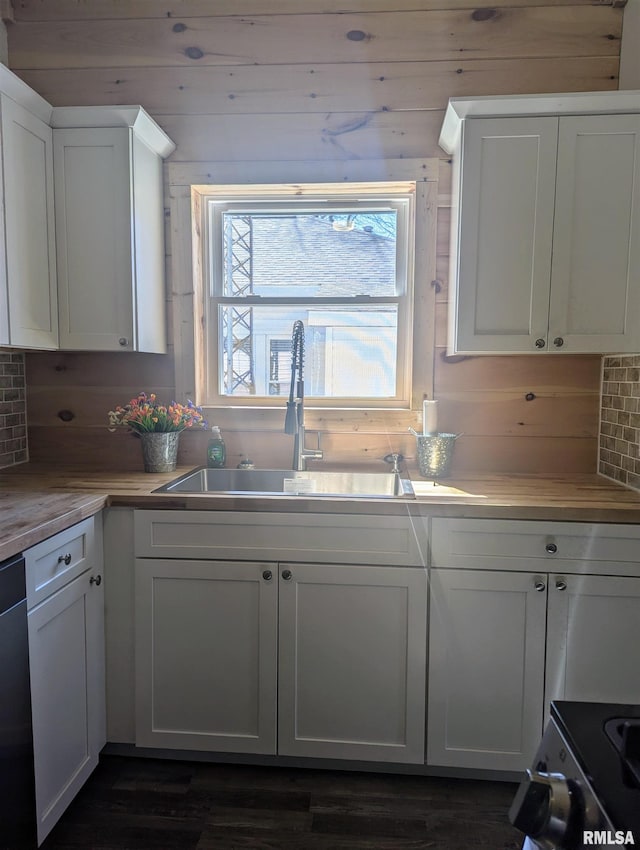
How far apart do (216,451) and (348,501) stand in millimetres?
768

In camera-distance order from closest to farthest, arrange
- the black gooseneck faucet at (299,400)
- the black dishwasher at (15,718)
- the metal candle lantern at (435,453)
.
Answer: the black dishwasher at (15,718) → the metal candle lantern at (435,453) → the black gooseneck faucet at (299,400)

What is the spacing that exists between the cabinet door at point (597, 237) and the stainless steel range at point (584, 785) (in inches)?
60.4

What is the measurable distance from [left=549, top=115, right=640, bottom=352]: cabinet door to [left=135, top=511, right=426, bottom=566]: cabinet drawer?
896mm

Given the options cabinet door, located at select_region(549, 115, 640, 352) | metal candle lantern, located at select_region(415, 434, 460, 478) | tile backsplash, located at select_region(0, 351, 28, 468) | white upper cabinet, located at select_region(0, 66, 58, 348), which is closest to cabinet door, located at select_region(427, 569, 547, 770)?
metal candle lantern, located at select_region(415, 434, 460, 478)

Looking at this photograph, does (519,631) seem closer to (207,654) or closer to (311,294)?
(207,654)

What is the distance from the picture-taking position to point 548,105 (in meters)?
1.87

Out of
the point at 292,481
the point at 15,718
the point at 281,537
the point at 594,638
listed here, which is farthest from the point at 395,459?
the point at 15,718

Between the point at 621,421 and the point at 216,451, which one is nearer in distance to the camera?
the point at 621,421

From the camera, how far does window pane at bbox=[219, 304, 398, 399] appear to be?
95.6 inches

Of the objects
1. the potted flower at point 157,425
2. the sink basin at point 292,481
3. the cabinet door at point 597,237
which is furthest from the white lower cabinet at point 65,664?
the cabinet door at point 597,237

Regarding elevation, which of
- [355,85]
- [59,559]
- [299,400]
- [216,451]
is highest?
[355,85]

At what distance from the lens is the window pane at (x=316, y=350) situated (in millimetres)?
2428

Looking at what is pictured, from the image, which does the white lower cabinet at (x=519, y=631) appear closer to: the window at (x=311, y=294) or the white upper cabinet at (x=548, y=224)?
the white upper cabinet at (x=548, y=224)
